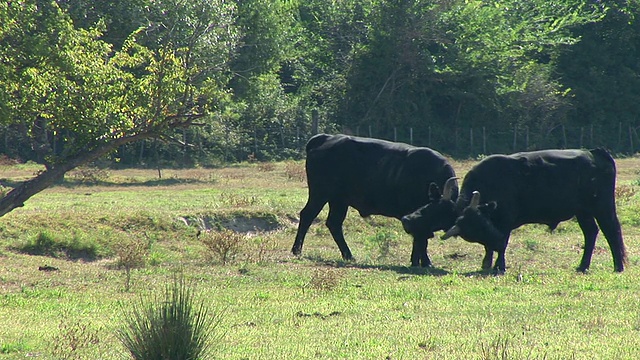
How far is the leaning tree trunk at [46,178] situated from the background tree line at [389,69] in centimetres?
1302

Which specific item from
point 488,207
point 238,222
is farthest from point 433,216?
point 238,222

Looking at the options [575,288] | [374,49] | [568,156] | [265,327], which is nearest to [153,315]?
[265,327]

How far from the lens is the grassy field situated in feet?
32.1

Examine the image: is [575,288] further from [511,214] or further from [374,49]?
[374,49]

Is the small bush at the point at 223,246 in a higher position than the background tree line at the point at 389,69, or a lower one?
lower

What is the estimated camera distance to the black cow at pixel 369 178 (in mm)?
17631

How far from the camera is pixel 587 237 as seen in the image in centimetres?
1689

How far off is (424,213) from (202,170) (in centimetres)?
2278

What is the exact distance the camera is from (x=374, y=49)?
4738 cm

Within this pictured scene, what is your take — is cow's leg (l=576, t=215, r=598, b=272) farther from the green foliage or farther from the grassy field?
the green foliage

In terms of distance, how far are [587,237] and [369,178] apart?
420cm

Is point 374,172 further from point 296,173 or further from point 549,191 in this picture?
point 296,173

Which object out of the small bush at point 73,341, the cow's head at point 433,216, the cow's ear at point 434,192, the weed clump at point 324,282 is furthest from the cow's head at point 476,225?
the small bush at point 73,341

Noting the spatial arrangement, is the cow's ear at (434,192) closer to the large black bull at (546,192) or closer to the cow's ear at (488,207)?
the large black bull at (546,192)
